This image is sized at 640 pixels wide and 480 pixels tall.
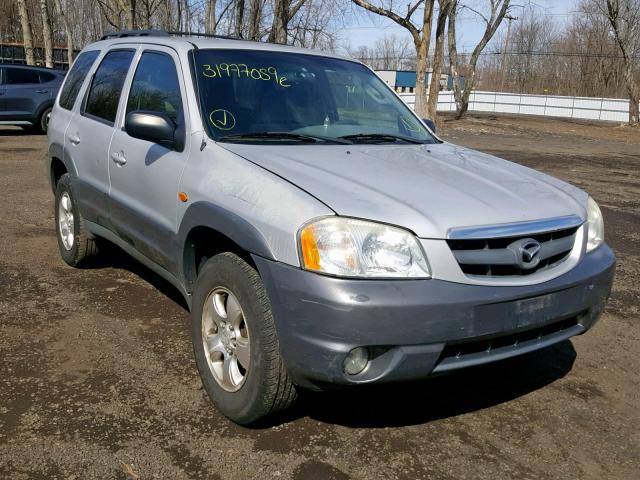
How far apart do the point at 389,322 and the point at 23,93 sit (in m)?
16.6

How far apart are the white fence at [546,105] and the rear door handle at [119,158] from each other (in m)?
32.9

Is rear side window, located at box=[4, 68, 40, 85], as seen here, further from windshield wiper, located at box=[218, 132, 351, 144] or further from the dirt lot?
windshield wiper, located at box=[218, 132, 351, 144]

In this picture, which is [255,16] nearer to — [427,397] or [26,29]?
[26,29]

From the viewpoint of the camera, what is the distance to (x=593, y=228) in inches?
131

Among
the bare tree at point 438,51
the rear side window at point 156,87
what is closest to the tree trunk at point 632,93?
the bare tree at point 438,51

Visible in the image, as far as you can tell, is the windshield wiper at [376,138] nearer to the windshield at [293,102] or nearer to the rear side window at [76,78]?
the windshield at [293,102]

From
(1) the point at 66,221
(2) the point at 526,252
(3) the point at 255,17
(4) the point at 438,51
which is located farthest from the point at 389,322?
(3) the point at 255,17

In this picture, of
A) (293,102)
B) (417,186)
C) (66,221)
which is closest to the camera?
(417,186)

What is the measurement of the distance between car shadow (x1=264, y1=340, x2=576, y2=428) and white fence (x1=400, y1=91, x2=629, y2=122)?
33328 mm

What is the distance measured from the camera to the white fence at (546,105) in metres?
38.4

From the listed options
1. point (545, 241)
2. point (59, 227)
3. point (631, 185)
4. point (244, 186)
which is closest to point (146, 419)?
point (244, 186)

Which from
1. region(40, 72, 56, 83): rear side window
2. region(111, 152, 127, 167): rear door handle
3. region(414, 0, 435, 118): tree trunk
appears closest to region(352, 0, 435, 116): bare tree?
region(414, 0, 435, 118): tree trunk

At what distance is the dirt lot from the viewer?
2816mm

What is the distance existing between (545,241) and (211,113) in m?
1.84
